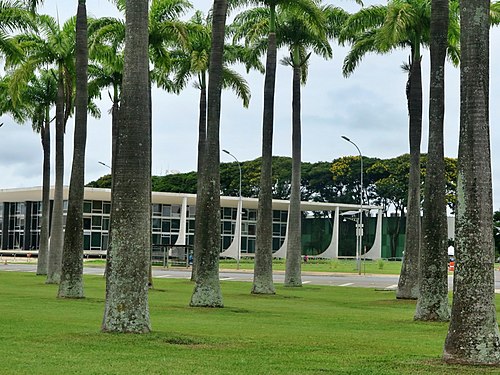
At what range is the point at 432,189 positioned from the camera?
70.5 feet

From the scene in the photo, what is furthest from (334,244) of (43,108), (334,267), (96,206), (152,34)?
(152,34)

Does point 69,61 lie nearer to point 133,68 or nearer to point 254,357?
point 133,68

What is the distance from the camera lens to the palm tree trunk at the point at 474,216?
12648 mm

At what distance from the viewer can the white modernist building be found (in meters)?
83.0

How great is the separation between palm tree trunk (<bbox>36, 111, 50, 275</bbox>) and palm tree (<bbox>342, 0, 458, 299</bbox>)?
19.5 metres

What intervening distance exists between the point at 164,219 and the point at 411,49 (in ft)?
194

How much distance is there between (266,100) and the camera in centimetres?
3338

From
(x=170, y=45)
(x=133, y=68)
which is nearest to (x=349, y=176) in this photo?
(x=170, y=45)

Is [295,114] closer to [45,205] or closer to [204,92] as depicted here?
[204,92]

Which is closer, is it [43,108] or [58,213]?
[58,213]

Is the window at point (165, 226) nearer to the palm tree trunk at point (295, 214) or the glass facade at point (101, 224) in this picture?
the glass facade at point (101, 224)

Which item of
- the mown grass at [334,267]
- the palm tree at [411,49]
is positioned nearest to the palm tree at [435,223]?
the palm tree at [411,49]

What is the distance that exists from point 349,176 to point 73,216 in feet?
230

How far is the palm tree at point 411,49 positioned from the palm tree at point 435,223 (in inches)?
279
